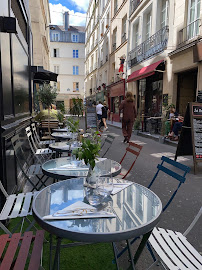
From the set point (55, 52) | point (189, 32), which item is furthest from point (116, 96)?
point (55, 52)

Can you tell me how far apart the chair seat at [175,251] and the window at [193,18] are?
31.3ft

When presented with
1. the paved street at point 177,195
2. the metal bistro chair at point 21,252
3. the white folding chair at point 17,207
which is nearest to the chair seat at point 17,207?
the white folding chair at point 17,207

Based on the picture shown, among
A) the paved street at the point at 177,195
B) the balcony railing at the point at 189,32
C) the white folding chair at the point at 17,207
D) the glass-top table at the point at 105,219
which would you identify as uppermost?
the balcony railing at the point at 189,32

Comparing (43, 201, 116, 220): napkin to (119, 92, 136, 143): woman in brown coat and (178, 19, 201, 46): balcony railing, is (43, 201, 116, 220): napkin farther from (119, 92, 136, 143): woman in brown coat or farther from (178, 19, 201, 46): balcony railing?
(178, 19, 201, 46): balcony railing

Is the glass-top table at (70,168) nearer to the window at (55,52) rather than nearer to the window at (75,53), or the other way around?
the window at (55,52)

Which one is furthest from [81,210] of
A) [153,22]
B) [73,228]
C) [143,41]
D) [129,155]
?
[143,41]

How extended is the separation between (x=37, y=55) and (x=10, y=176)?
11792mm

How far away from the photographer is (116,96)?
2095cm

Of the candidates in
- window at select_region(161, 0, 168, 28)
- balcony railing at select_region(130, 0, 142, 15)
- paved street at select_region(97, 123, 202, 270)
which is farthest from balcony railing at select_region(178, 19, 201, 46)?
balcony railing at select_region(130, 0, 142, 15)

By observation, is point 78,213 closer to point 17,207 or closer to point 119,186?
point 119,186

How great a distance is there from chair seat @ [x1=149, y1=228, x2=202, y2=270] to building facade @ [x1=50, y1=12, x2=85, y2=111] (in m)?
43.6

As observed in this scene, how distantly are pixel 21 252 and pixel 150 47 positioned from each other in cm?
1407

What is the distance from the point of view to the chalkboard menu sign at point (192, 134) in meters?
5.39

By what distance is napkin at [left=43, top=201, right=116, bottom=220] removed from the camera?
1.53m
